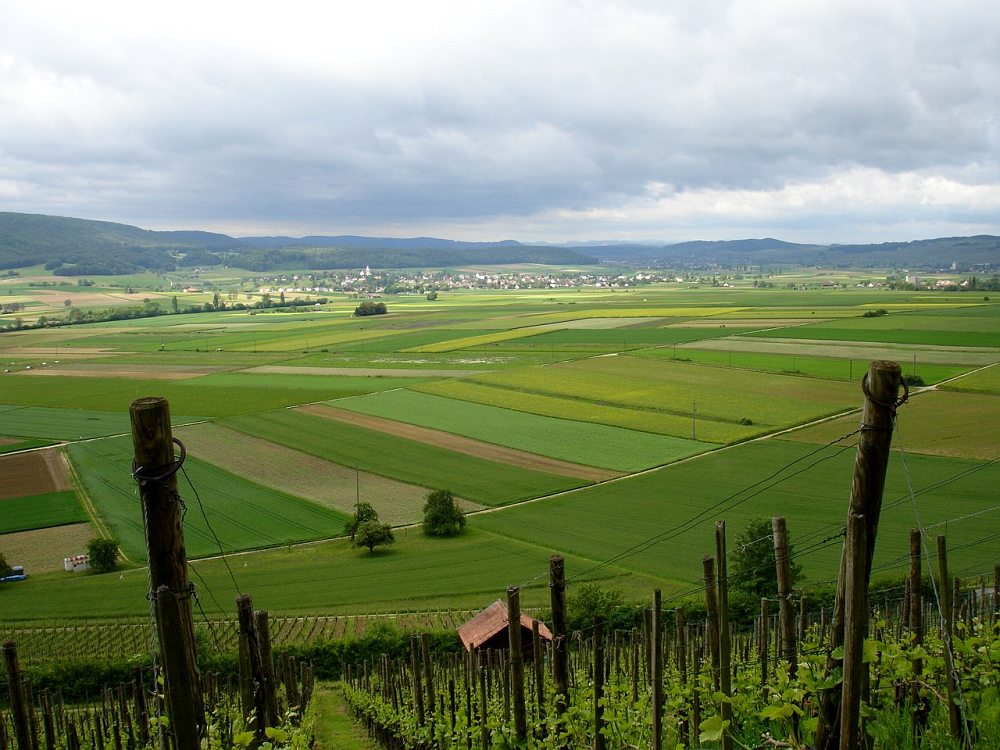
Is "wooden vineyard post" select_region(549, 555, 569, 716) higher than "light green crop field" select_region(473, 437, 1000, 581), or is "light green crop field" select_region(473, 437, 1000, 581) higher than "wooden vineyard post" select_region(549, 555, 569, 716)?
"wooden vineyard post" select_region(549, 555, 569, 716)

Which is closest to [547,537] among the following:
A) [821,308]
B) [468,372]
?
[468,372]

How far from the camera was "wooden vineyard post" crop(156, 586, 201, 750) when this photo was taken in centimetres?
490

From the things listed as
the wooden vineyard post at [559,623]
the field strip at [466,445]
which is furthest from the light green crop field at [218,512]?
the wooden vineyard post at [559,623]

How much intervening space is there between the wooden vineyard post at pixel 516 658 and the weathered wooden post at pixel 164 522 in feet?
11.0

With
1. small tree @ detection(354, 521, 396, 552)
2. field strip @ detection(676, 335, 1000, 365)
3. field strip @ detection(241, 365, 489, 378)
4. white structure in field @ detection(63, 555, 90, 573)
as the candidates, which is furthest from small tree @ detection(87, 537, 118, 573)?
field strip @ detection(676, 335, 1000, 365)

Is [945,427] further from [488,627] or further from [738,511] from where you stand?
[488,627]

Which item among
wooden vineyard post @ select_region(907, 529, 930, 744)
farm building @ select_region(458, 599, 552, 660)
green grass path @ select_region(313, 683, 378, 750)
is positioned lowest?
green grass path @ select_region(313, 683, 378, 750)

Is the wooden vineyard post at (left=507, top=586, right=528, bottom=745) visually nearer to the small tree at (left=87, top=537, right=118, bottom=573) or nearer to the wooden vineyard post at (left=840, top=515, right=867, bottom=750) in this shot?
the wooden vineyard post at (left=840, top=515, right=867, bottom=750)

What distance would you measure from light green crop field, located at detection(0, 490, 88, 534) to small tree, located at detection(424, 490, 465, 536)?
15.3 m

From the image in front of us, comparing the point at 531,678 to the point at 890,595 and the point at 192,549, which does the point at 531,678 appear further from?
the point at 192,549

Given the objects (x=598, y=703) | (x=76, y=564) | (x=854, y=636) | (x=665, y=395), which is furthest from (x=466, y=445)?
(x=854, y=636)

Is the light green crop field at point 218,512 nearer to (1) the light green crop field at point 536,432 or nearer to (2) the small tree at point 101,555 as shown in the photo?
(2) the small tree at point 101,555

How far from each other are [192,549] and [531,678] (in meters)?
19.9

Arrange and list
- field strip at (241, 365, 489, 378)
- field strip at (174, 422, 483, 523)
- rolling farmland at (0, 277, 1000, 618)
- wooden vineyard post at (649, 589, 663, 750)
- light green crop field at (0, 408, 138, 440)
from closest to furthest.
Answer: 1. wooden vineyard post at (649, 589, 663, 750)
2. rolling farmland at (0, 277, 1000, 618)
3. field strip at (174, 422, 483, 523)
4. light green crop field at (0, 408, 138, 440)
5. field strip at (241, 365, 489, 378)
